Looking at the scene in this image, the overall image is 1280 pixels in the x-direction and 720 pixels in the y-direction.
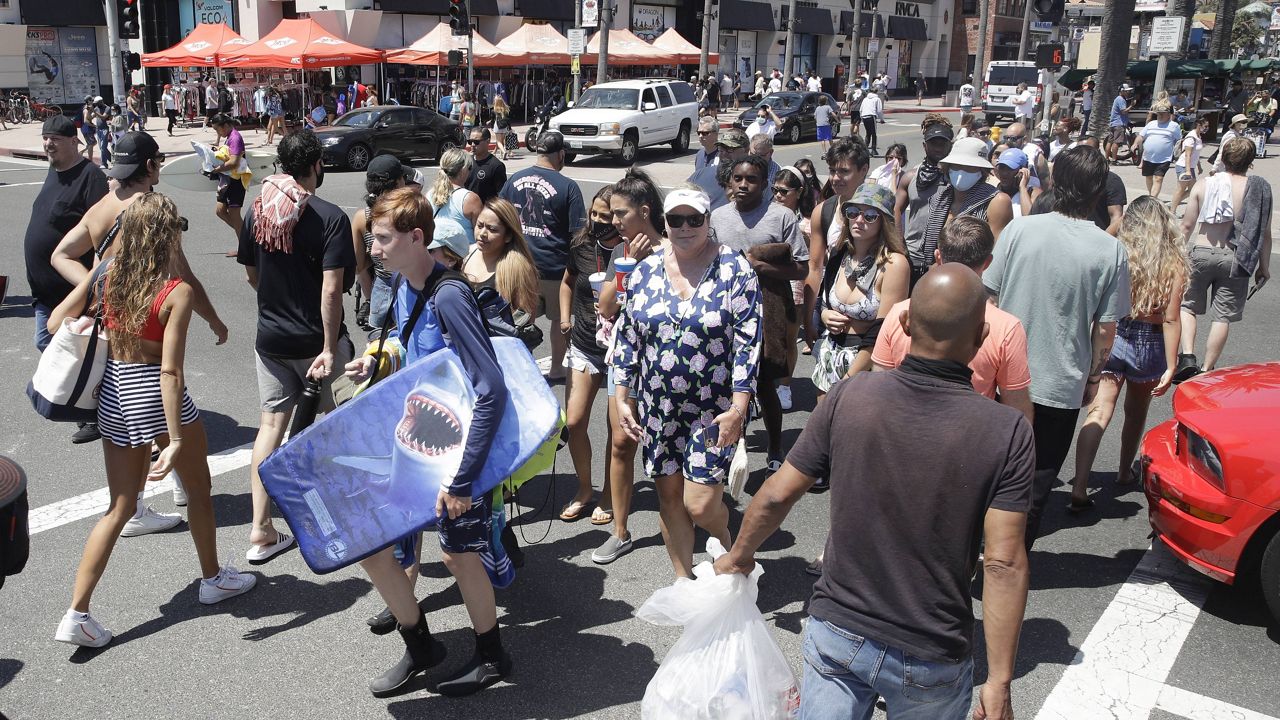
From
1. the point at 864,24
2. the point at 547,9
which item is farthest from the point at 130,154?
the point at 864,24

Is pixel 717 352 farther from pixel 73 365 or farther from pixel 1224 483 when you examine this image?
pixel 73 365

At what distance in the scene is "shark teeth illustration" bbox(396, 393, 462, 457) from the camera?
3.35 meters

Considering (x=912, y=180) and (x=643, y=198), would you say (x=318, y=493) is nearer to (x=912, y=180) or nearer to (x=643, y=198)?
(x=643, y=198)

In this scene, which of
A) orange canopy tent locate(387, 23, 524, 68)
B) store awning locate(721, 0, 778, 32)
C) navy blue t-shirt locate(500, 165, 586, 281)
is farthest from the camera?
store awning locate(721, 0, 778, 32)

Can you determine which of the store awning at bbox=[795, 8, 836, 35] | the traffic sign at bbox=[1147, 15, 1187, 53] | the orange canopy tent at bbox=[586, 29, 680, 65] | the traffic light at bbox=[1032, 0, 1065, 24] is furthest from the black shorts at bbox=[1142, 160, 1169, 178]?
the store awning at bbox=[795, 8, 836, 35]

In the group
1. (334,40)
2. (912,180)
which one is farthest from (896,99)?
(912,180)

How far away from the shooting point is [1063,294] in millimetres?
4367

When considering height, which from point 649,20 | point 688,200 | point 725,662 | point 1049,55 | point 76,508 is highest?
point 649,20

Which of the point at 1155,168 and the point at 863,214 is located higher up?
the point at 863,214

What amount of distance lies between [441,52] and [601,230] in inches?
1085

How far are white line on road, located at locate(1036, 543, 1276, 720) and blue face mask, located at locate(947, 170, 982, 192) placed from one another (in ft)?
8.88

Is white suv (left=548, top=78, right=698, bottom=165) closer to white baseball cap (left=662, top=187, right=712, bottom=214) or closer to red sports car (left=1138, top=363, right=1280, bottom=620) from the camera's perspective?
red sports car (left=1138, top=363, right=1280, bottom=620)

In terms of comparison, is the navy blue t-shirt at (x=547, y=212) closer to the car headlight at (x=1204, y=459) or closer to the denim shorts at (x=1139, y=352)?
the denim shorts at (x=1139, y=352)

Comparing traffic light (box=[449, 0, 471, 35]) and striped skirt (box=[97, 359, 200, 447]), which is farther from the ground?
traffic light (box=[449, 0, 471, 35])
